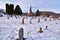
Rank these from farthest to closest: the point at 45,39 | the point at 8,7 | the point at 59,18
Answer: the point at 59,18, the point at 8,7, the point at 45,39

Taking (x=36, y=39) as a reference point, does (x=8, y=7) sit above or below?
above

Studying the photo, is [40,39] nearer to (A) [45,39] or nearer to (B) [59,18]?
(A) [45,39]

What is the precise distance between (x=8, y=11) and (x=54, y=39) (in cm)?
1908

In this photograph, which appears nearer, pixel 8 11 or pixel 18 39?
pixel 18 39

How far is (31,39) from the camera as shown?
24.6 ft

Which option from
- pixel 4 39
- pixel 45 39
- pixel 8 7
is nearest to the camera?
pixel 4 39

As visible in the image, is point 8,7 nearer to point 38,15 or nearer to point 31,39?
point 38,15

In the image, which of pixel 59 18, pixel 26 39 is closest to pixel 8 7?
pixel 59 18

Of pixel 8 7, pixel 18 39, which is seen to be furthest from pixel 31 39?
pixel 8 7

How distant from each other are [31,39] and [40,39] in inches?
20.3

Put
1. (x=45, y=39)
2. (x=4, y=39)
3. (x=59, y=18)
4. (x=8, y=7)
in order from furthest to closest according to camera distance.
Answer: (x=59, y=18) < (x=8, y=7) < (x=45, y=39) < (x=4, y=39)

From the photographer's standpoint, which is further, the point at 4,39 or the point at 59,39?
the point at 59,39

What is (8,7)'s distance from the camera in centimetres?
2500

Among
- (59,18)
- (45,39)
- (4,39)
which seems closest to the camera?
(4,39)
